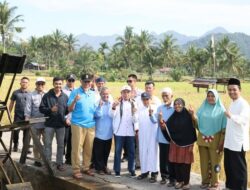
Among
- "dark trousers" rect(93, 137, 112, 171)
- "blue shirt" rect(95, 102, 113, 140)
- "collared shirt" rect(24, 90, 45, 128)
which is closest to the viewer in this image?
"blue shirt" rect(95, 102, 113, 140)

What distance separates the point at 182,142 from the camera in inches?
250

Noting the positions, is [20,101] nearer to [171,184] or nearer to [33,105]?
[33,105]

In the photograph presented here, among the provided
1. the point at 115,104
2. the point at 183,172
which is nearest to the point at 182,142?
the point at 183,172

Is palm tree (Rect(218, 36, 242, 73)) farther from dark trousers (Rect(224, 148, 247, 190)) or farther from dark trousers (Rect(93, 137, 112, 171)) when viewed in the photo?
dark trousers (Rect(224, 148, 247, 190))

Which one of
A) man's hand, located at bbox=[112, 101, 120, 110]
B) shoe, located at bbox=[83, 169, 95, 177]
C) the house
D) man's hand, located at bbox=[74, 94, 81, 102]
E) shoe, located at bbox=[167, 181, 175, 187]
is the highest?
the house

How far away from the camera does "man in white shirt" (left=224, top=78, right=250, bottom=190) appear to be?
5.88m

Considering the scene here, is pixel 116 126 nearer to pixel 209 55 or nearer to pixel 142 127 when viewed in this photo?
pixel 142 127

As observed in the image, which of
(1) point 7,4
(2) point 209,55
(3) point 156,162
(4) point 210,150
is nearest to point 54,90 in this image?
(3) point 156,162

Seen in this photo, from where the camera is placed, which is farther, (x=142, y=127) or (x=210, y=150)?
(x=142, y=127)

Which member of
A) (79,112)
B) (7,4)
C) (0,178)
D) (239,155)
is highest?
(7,4)

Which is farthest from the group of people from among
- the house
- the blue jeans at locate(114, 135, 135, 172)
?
the house

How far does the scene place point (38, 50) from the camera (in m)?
74.8

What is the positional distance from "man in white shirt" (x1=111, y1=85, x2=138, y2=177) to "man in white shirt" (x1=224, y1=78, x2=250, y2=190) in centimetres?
168

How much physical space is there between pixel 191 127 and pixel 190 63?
6361cm
